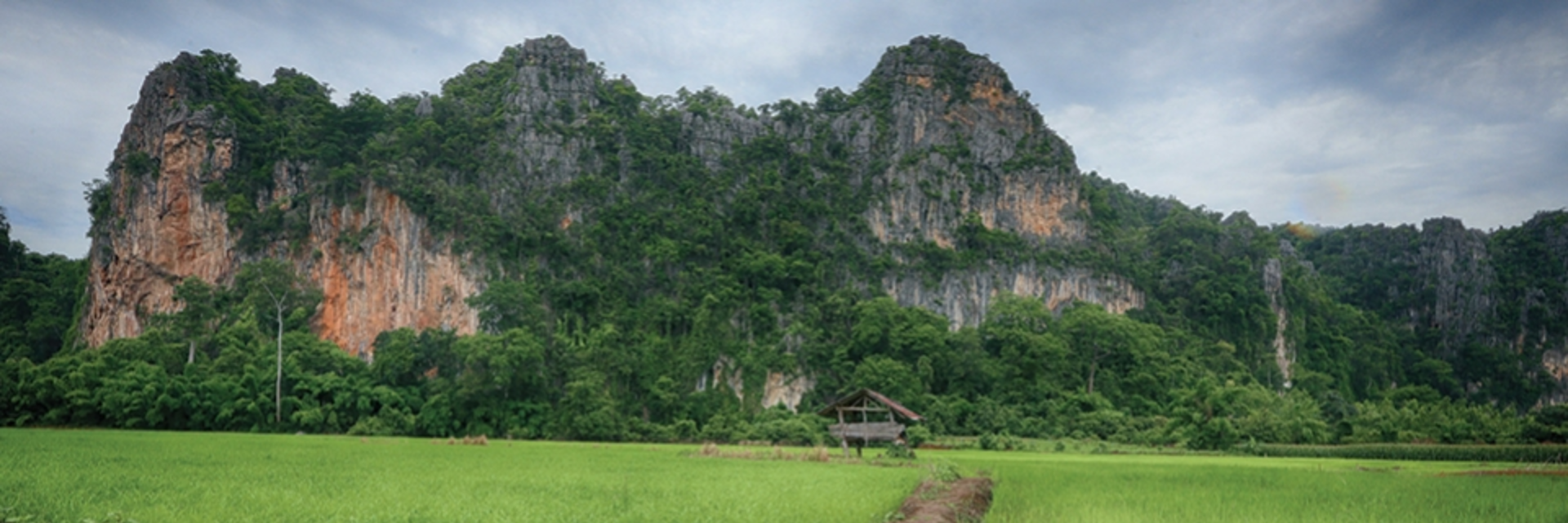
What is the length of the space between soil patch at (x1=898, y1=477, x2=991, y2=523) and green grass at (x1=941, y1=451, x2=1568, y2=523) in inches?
10.8

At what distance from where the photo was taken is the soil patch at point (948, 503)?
428 inches

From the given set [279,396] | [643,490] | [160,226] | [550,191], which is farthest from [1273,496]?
[160,226]

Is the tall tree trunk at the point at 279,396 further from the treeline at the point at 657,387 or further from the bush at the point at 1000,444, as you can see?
the bush at the point at 1000,444

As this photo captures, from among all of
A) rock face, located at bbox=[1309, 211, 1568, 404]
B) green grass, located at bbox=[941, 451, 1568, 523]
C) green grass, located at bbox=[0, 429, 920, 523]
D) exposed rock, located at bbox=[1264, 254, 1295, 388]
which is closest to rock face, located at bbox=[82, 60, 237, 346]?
green grass, located at bbox=[0, 429, 920, 523]

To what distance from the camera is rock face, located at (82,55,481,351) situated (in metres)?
52.9

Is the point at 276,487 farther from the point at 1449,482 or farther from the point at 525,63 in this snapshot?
the point at 525,63

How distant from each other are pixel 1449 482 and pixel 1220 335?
57487mm

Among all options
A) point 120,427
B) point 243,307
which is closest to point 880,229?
point 243,307

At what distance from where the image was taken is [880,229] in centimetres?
6581

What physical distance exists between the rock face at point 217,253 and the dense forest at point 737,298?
0.89 meters

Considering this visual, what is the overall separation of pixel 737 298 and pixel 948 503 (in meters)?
45.5

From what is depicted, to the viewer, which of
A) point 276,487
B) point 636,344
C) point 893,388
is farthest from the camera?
point 636,344

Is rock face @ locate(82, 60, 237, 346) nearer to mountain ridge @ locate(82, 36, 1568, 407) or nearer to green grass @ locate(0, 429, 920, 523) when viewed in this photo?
mountain ridge @ locate(82, 36, 1568, 407)

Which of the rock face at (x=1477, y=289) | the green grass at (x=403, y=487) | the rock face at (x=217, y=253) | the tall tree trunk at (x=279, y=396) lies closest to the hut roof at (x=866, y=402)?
the green grass at (x=403, y=487)
